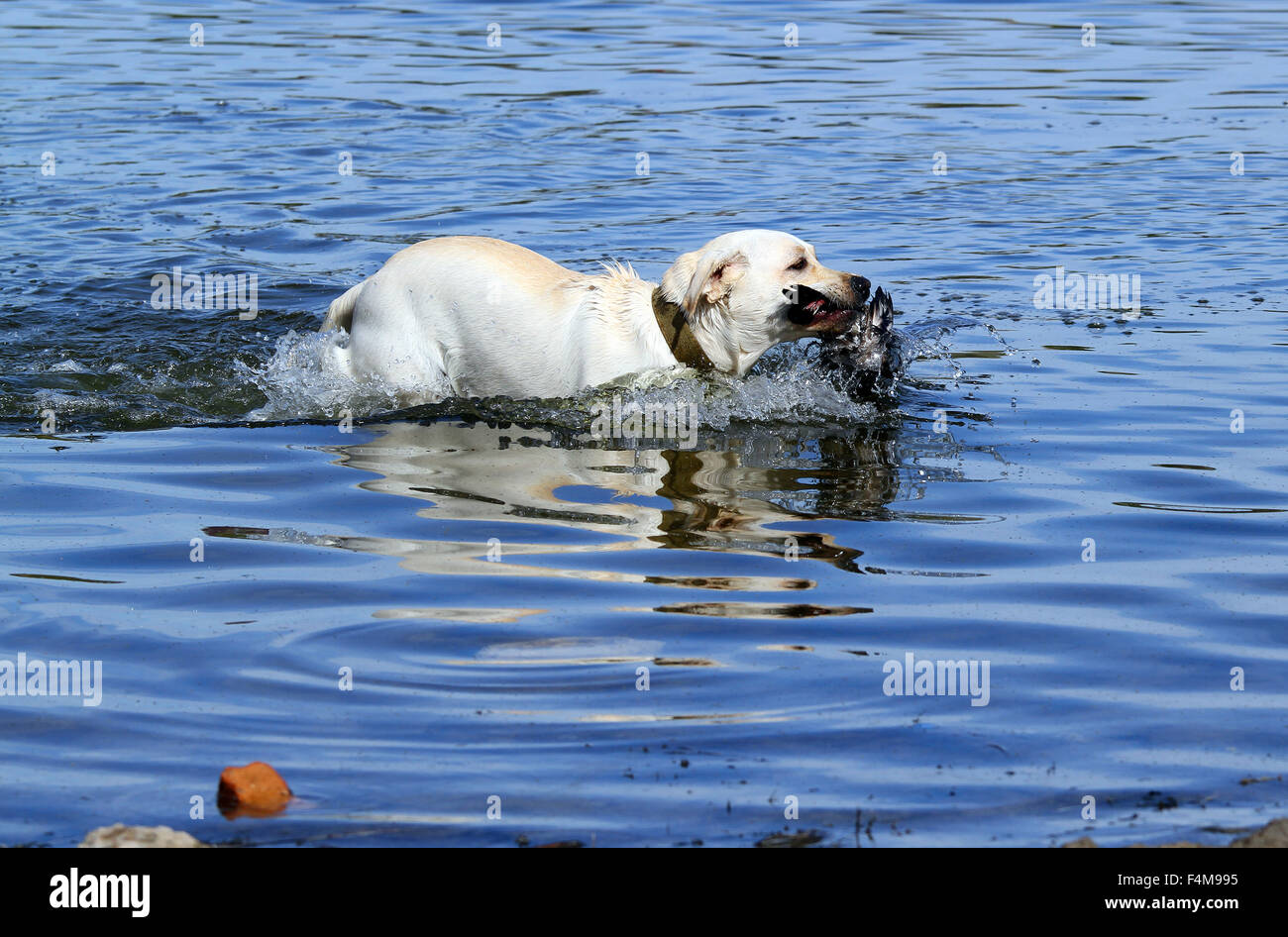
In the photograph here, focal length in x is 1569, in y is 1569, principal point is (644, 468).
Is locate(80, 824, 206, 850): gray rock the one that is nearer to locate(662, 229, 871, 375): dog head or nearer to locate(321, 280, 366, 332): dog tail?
locate(662, 229, 871, 375): dog head

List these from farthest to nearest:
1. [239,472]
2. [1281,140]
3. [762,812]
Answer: [1281,140] < [239,472] < [762,812]

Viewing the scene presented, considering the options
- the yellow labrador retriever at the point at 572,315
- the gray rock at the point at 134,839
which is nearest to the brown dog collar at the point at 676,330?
the yellow labrador retriever at the point at 572,315

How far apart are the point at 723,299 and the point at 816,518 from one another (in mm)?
1609

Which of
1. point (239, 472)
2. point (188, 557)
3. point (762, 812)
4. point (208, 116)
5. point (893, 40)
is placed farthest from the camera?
point (893, 40)

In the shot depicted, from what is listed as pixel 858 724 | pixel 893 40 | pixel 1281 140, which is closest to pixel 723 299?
pixel 858 724

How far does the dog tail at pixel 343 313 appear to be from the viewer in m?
8.73

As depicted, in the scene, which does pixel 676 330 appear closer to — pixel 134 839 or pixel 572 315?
pixel 572 315

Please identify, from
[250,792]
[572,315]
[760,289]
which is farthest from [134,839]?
[760,289]

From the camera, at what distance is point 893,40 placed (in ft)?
77.6

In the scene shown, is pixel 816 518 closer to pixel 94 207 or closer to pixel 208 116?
pixel 94 207

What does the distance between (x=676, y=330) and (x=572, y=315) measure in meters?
0.56

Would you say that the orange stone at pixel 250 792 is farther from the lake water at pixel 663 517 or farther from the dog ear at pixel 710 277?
the dog ear at pixel 710 277

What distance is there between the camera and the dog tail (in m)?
8.73

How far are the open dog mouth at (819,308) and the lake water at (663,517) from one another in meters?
0.63
